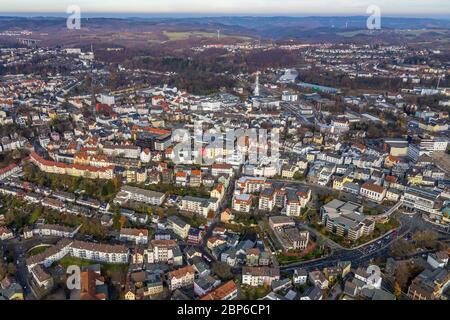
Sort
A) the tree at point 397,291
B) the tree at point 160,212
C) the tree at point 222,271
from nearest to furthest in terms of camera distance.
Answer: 1. the tree at point 397,291
2. the tree at point 222,271
3. the tree at point 160,212

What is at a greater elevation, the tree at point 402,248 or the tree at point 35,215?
the tree at point 35,215

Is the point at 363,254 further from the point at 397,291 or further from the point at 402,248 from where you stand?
the point at 397,291

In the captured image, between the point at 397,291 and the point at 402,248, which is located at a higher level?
the point at 402,248

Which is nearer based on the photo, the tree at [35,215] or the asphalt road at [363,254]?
the asphalt road at [363,254]

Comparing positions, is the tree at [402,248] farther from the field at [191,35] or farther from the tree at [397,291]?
the field at [191,35]

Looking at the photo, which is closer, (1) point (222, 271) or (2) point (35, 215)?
(1) point (222, 271)

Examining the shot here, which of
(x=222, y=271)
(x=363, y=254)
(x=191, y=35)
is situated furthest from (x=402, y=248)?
(x=191, y=35)

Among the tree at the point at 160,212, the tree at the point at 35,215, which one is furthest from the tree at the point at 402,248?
the tree at the point at 35,215

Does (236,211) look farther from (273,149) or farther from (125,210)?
(273,149)

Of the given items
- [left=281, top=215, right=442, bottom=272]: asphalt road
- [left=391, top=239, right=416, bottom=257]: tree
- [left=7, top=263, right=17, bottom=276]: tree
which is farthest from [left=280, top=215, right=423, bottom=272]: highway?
[left=7, top=263, right=17, bottom=276]: tree

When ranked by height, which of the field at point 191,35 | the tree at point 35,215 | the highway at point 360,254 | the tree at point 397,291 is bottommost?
the tree at point 397,291

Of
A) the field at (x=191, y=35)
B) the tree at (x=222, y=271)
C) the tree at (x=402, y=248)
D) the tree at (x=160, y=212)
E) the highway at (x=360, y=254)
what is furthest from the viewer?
the field at (x=191, y=35)
